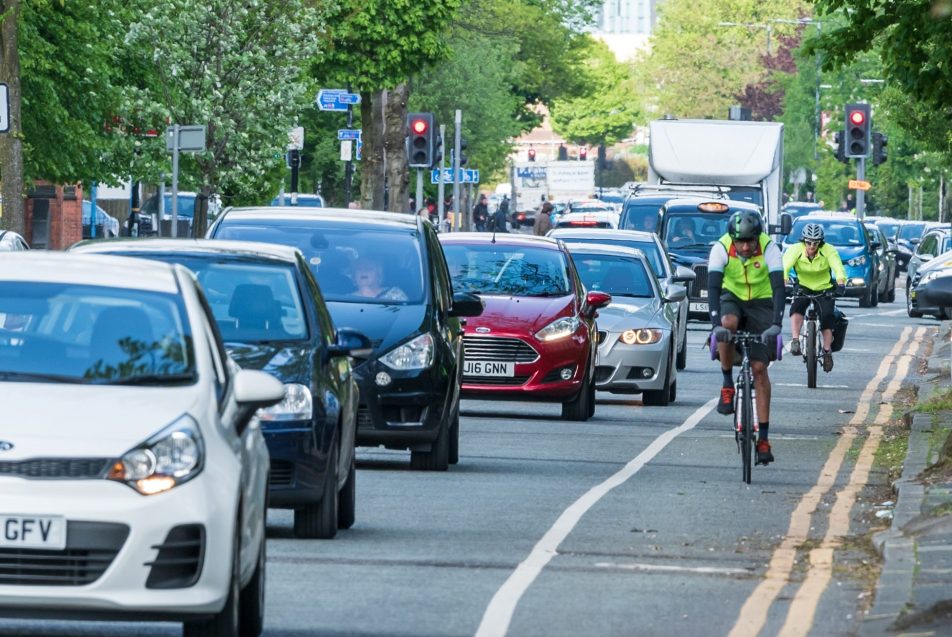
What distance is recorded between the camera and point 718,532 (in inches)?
526

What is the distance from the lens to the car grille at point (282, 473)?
A: 39.0 ft

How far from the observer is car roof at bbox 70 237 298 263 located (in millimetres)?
12727

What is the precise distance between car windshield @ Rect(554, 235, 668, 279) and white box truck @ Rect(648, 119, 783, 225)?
54.2 ft

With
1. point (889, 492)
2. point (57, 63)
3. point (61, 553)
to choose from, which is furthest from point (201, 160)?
point (61, 553)

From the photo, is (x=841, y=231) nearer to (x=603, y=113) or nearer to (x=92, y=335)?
(x=92, y=335)

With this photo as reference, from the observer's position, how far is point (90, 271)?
9148mm

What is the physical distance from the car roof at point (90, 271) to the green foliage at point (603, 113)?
165 meters

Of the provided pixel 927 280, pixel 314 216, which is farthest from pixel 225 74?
pixel 314 216

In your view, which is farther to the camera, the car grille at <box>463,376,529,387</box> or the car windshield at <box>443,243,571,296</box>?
the car windshield at <box>443,243,571,296</box>

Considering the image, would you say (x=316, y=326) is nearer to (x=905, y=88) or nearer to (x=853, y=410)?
(x=905, y=88)

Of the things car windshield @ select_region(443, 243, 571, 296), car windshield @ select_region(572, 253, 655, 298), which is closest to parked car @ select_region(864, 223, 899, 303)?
car windshield @ select_region(572, 253, 655, 298)

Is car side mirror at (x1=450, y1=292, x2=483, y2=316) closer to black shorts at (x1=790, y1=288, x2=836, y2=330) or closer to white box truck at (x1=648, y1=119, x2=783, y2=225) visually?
black shorts at (x1=790, y1=288, x2=836, y2=330)

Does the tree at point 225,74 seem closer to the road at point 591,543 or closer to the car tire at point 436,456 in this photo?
the road at point 591,543

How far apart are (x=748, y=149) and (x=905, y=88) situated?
27189 mm
